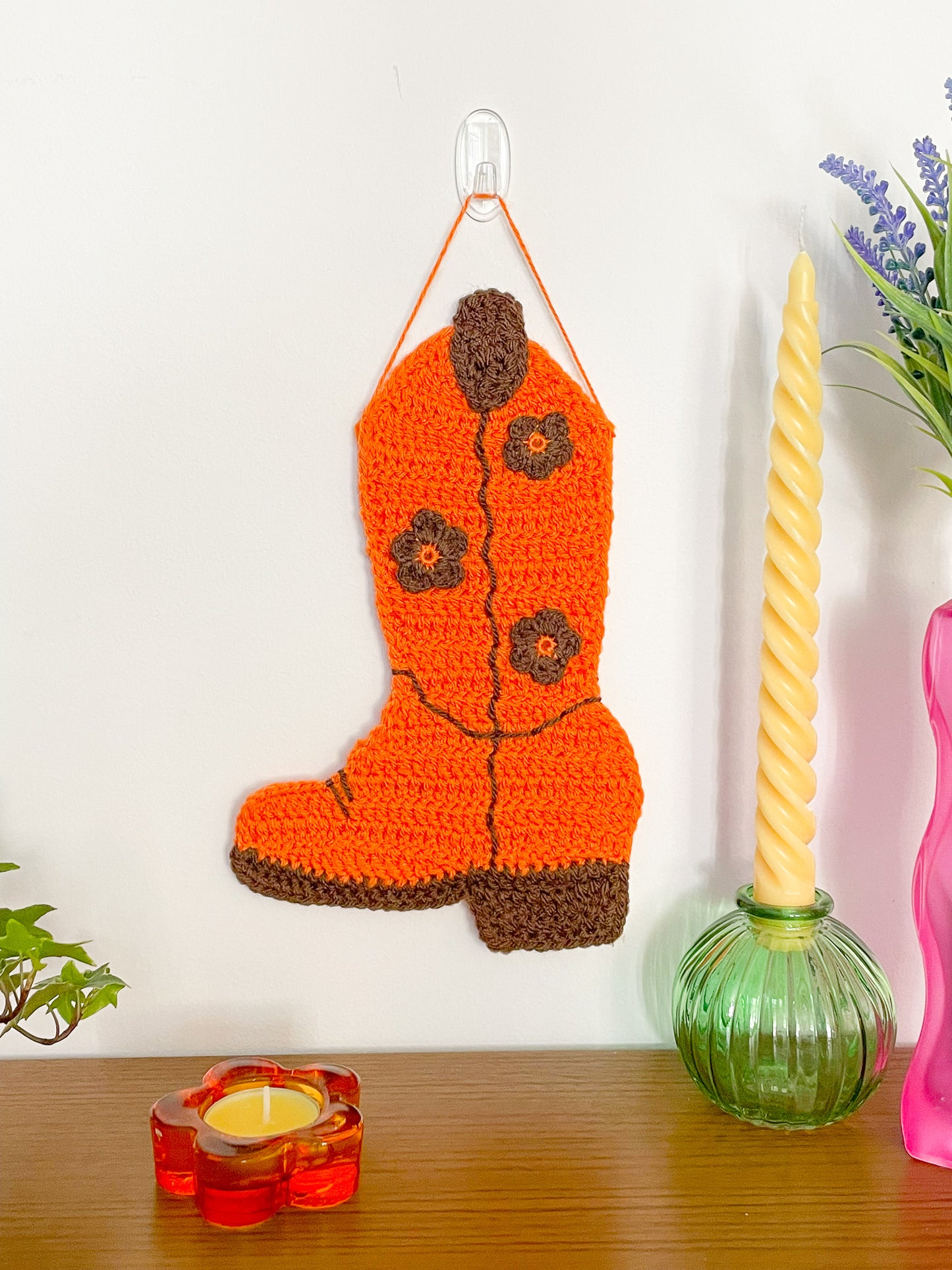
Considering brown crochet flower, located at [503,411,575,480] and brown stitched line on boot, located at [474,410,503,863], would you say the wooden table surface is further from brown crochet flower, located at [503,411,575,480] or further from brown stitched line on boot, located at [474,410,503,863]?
brown crochet flower, located at [503,411,575,480]

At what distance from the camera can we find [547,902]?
2.62ft

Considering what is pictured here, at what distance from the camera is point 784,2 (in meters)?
0.78

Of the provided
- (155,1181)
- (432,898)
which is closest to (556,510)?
(432,898)

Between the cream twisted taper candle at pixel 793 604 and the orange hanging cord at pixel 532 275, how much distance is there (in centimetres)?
14

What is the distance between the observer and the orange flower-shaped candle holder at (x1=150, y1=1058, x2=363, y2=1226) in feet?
2.03

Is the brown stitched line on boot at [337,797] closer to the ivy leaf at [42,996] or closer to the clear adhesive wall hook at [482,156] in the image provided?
the ivy leaf at [42,996]

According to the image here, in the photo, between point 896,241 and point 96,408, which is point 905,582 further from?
point 96,408

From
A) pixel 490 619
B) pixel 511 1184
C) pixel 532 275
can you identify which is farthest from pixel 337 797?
pixel 532 275

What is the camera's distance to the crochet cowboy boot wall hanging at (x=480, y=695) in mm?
782

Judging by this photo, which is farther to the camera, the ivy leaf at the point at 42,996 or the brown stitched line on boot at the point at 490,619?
the brown stitched line on boot at the point at 490,619

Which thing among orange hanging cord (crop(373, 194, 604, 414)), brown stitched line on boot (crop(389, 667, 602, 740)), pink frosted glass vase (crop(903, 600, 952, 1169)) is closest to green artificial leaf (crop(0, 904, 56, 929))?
brown stitched line on boot (crop(389, 667, 602, 740))

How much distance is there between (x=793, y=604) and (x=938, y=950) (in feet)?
0.80

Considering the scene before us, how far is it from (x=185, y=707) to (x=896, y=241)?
0.60 metres

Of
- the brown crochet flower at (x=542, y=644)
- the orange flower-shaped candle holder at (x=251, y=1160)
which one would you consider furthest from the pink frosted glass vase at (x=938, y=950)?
the orange flower-shaped candle holder at (x=251, y=1160)
